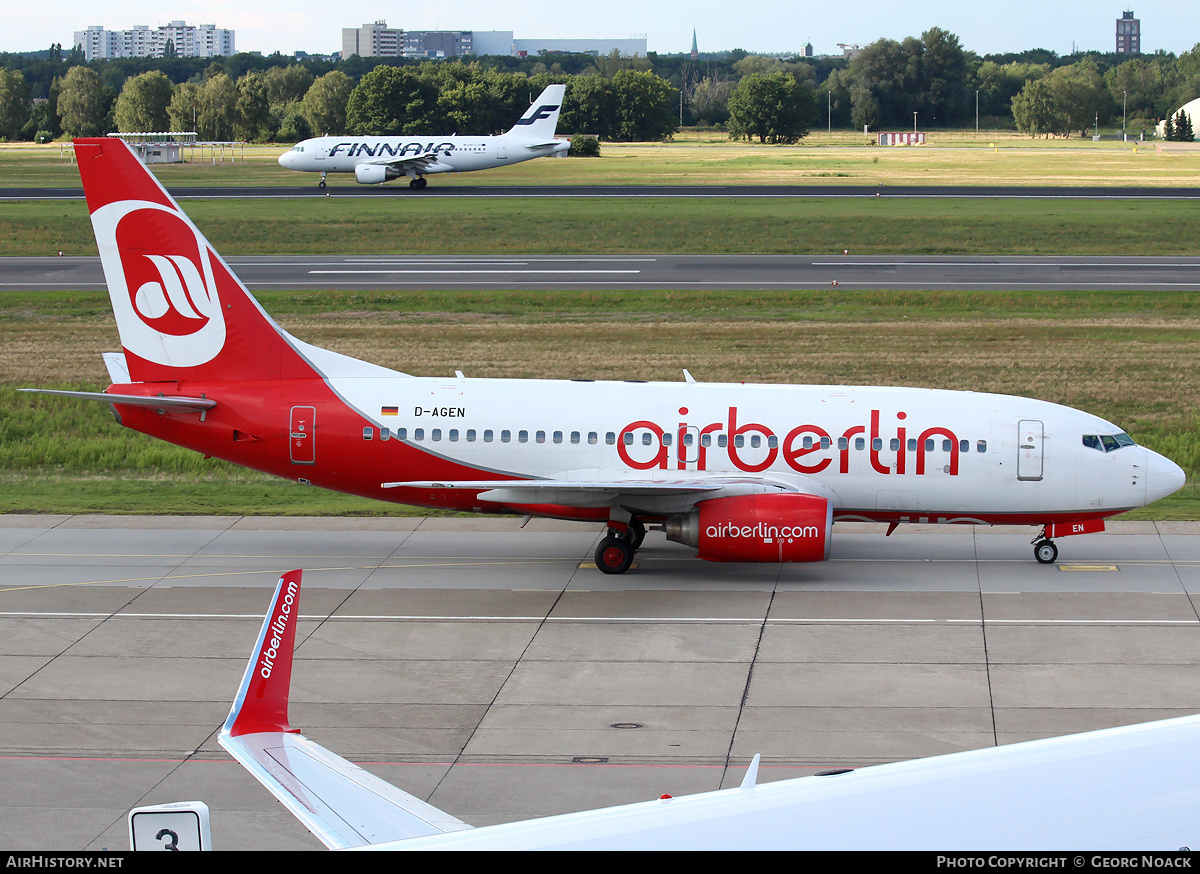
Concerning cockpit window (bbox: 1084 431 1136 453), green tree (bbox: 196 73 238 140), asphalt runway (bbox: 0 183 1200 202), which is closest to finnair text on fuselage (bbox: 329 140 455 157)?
asphalt runway (bbox: 0 183 1200 202)

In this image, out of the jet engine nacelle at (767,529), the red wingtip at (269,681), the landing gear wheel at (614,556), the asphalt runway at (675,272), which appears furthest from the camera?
the asphalt runway at (675,272)

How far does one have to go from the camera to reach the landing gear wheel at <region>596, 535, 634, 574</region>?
84.5 ft

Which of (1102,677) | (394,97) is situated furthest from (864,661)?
(394,97)

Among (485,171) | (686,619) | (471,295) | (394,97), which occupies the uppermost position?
(394,97)

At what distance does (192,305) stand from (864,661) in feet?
48.5

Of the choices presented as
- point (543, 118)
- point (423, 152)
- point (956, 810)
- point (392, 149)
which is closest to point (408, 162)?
point (423, 152)

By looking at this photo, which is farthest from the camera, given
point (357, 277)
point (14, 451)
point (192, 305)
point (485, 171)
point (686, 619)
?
point (485, 171)

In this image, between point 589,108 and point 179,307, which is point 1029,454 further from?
point 589,108

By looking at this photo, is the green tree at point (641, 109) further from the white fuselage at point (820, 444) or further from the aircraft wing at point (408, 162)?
the white fuselage at point (820, 444)

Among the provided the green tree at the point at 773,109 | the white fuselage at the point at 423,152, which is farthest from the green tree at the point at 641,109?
the white fuselage at the point at 423,152

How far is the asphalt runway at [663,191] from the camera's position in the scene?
334 feet

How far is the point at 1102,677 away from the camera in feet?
65.5

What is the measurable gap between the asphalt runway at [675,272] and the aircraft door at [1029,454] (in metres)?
38.1

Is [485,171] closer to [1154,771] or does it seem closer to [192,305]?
[192,305]
